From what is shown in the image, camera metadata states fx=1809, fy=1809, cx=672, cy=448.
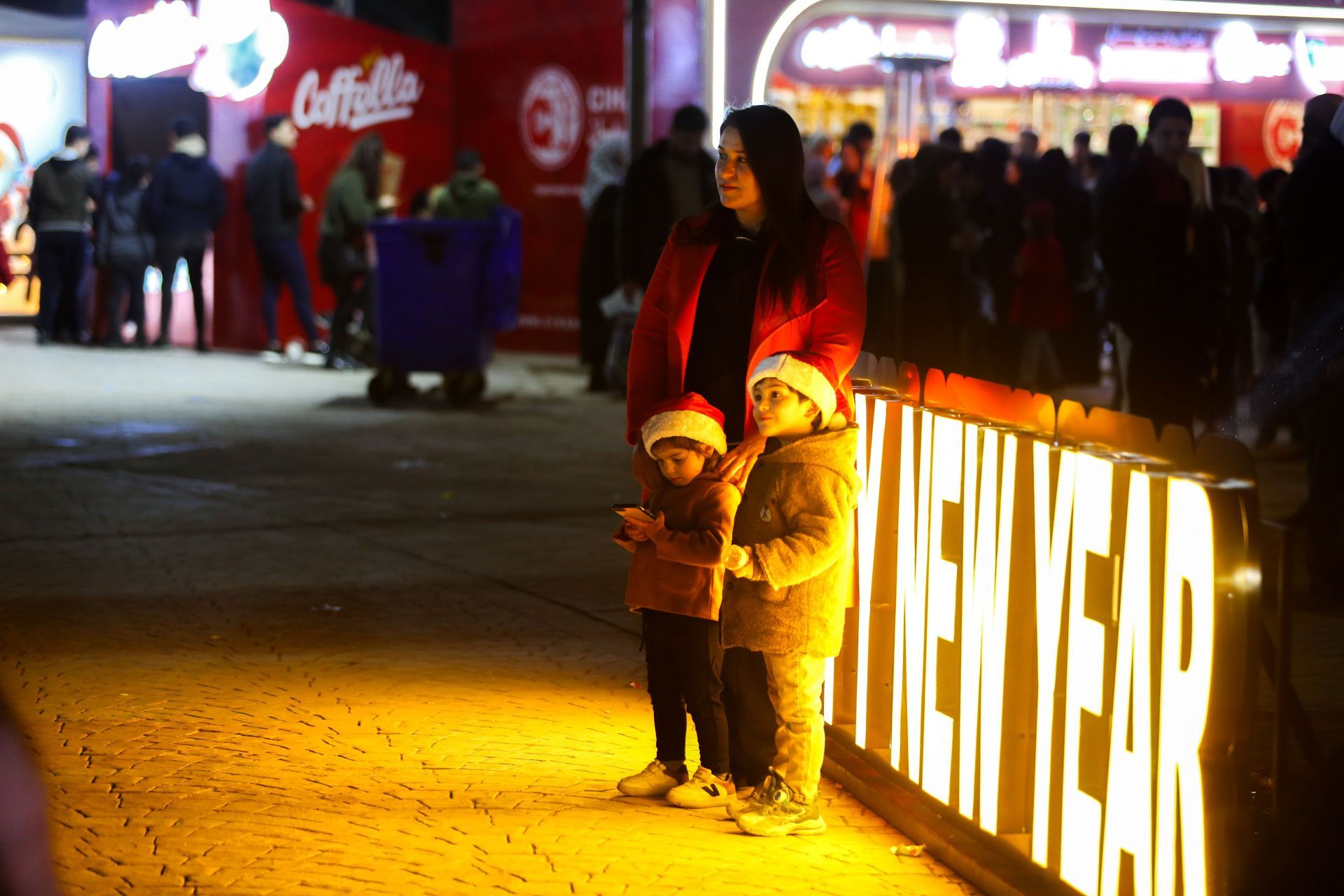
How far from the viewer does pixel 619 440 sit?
38.8ft

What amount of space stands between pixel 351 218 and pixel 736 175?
12154mm

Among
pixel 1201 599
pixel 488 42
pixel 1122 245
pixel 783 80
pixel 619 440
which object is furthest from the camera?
pixel 488 42

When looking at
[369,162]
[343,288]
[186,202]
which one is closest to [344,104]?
[186,202]

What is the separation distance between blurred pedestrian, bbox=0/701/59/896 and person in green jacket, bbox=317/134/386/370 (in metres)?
14.7

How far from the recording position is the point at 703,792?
4.51 metres

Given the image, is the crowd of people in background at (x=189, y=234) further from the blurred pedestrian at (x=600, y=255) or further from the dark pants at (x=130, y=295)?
the blurred pedestrian at (x=600, y=255)

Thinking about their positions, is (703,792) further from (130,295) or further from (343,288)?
(130,295)

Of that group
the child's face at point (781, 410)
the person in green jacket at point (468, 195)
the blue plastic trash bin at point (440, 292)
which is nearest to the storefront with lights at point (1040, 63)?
the person in green jacket at point (468, 195)

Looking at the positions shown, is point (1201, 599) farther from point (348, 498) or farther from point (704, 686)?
point (348, 498)

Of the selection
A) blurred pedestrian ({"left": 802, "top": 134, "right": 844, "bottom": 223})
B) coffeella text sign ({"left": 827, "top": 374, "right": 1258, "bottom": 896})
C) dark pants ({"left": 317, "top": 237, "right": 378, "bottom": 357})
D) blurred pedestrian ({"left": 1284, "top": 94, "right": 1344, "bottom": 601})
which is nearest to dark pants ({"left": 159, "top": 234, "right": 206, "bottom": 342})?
dark pants ({"left": 317, "top": 237, "right": 378, "bottom": 357})

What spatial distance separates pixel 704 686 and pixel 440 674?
162cm

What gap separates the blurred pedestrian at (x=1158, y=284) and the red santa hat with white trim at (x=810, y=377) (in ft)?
13.8

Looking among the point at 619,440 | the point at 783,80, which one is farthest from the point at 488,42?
the point at 619,440

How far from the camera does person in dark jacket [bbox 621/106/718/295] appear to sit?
11484 millimetres
